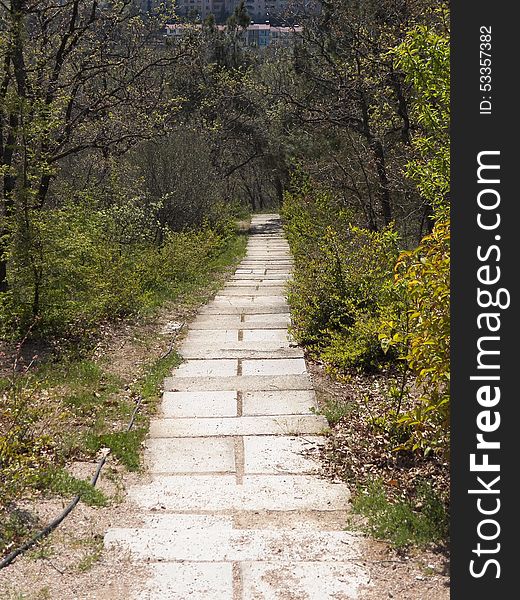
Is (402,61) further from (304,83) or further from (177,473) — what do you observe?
(304,83)

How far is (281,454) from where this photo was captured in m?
5.34

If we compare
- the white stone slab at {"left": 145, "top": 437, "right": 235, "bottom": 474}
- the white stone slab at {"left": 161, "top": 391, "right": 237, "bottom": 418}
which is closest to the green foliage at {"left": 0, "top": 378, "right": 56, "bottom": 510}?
the white stone slab at {"left": 145, "top": 437, "right": 235, "bottom": 474}

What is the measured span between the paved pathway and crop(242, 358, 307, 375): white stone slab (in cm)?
1

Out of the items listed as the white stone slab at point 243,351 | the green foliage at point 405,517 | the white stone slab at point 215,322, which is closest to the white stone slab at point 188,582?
the green foliage at point 405,517

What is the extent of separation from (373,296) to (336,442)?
2967 mm

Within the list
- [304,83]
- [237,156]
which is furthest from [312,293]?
[237,156]

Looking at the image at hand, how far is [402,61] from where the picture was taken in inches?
189

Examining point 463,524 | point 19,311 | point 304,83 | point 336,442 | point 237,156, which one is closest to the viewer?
point 463,524

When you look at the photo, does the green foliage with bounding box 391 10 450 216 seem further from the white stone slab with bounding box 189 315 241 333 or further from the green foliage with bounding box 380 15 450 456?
the white stone slab with bounding box 189 315 241 333

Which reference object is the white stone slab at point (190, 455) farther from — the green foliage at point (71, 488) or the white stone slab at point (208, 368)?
the white stone slab at point (208, 368)

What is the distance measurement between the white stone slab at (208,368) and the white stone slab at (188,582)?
3914 millimetres

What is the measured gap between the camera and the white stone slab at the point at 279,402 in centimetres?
633

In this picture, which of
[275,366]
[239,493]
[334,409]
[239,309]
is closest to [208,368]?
[275,366]

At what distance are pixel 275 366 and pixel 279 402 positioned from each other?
1266mm
